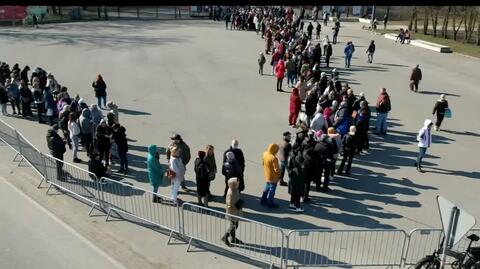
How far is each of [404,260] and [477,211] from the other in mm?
3028

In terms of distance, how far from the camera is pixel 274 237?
8930 mm

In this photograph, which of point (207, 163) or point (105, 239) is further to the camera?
point (207, 163)

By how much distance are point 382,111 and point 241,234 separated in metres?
7.49

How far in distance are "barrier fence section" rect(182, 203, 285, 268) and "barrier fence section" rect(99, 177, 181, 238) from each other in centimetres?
35

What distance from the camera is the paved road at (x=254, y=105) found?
420 inches

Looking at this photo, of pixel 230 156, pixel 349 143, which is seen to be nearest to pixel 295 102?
pixel 349 143

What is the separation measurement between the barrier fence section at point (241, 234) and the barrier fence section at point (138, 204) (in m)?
0.35

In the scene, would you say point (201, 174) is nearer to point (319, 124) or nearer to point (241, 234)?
point (241, 234)

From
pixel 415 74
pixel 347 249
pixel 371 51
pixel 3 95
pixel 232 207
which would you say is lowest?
pixel 347 249

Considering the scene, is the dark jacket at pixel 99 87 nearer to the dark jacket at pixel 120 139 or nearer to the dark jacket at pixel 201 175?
the dark jacket at pixel 120 139

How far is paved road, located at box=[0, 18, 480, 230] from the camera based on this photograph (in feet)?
35.0

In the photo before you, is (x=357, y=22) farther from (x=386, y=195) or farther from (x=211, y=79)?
(x=386, y=195)

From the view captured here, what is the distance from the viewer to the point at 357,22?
48.0 meters

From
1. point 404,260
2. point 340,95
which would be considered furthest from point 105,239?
point 340,95
